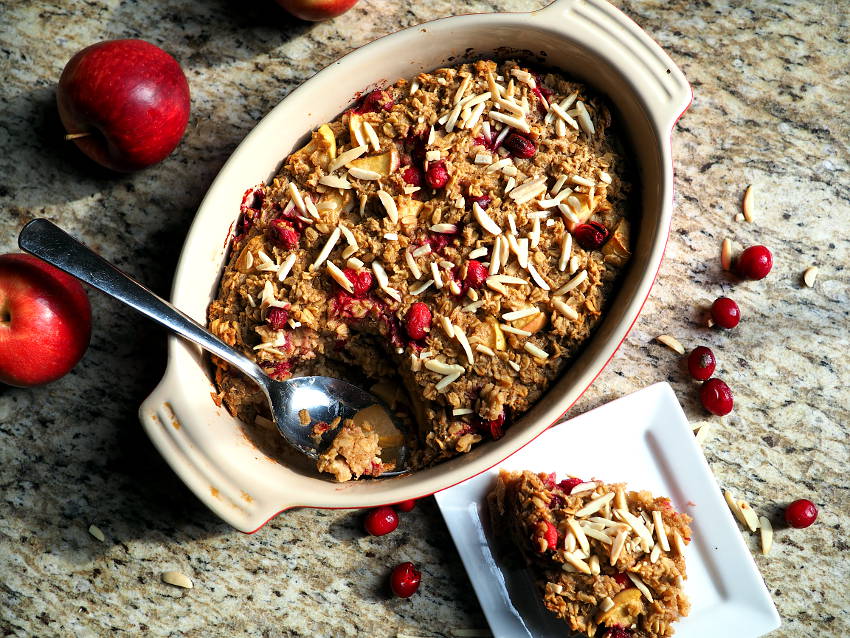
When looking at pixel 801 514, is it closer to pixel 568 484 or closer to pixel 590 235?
pixel 568 484

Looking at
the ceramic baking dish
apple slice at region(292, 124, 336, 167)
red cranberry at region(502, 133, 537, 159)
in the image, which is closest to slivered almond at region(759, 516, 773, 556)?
the ceramic baking dish

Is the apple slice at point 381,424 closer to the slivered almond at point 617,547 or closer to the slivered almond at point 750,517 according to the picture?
the slivered almond at point 617,547

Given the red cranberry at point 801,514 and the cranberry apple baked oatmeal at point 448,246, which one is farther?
the red cranberry at point 801,514

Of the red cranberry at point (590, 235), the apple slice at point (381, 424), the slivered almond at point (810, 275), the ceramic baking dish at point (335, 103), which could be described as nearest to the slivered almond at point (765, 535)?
the slivered almond at point (810, 275)

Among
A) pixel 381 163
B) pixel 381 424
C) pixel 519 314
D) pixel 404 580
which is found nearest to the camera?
pixel 519 314

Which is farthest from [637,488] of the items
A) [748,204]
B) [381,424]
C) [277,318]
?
[277,318]

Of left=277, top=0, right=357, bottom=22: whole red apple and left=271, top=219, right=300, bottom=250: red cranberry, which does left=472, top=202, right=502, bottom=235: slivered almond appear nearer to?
left=271, top=219, right=300, bottom=250: red cranberry

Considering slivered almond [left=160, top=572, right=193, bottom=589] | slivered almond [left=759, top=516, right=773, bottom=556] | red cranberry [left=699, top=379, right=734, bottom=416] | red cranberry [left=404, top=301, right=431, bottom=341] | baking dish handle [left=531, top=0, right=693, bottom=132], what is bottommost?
slivered almond [left=160, top=572, right=193, bottom=589]
